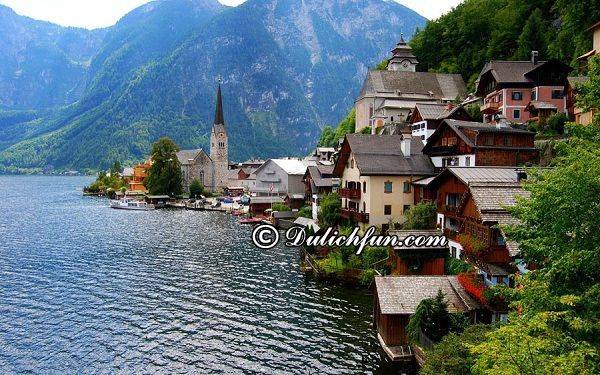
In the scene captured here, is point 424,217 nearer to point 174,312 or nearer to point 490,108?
point 174,312

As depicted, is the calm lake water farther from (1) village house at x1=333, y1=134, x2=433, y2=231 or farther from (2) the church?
(2) the church

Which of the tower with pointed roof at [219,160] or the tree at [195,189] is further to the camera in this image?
the tower with pointed roof at [219,160]

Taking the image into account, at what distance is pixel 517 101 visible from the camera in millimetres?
64438

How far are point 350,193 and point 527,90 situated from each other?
3195 centimetres

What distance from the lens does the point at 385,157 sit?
50.6m

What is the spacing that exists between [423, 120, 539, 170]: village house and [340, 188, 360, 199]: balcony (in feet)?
34.4

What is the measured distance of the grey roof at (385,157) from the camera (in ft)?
160

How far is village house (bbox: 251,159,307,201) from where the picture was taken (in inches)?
3851

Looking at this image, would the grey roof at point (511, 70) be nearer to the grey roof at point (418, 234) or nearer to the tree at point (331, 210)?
the tree at point (331, 210)

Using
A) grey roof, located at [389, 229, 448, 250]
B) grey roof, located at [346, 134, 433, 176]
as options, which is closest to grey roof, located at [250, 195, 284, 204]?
grey roof, located at [346, 134, 433, 176]

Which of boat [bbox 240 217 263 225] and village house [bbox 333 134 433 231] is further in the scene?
boat [bbox 240 217 263 225]

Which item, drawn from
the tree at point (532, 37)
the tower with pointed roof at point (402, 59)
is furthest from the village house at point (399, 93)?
the tree at point (532, 37)

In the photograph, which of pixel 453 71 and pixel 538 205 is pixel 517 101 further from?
pixel 538 205

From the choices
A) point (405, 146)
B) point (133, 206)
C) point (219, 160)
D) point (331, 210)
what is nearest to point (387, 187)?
point (405, 146)
